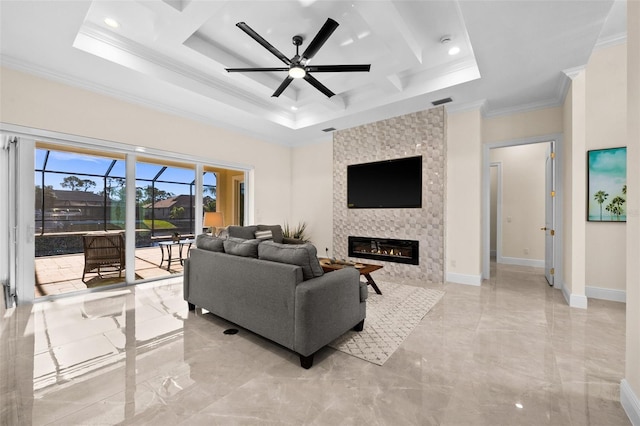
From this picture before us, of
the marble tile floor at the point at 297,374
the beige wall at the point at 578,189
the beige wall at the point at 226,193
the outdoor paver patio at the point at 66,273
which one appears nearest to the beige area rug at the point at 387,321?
the marble tile floor at the point at 297,374

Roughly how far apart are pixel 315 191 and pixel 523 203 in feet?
15.3

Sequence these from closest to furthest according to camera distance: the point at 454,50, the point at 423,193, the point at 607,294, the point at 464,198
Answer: the point at 454,50, the point at 607,294, the point at 464,198, the point at 423,193

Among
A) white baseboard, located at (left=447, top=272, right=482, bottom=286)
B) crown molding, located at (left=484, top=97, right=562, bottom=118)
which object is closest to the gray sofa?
white baseboard, located at (left=447, top=272, right=482, bottom=286)

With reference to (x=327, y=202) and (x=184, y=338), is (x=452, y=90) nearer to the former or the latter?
(x=327, y=202)

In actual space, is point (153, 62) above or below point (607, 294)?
above

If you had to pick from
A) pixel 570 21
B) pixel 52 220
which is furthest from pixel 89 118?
pixel 570 21

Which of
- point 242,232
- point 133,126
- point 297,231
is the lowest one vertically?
point 297,231

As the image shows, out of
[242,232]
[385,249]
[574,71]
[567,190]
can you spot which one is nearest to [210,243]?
[242,232]

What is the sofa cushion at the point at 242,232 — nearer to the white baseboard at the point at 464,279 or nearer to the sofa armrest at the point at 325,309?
the sofa armrest at the point at 325,309

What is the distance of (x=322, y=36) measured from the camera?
2465 millimetres

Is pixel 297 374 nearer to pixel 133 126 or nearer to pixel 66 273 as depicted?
pixel 66 273

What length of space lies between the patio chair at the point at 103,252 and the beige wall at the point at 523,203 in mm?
7583

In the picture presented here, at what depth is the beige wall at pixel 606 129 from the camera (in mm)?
3283

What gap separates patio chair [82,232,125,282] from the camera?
13.1 feet
